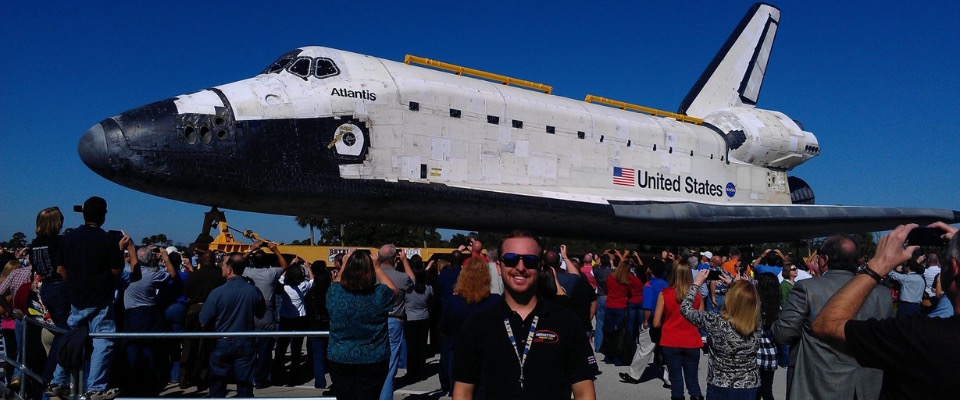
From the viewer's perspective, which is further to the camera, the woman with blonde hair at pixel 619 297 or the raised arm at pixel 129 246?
the woman with blonde hair at pixel 619 297

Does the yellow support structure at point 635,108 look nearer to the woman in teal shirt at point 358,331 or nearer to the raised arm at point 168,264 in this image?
the raised arm at point 168,264

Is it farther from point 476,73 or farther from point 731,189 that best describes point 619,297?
point 731,189

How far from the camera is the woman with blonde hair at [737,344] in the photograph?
13.2 feet

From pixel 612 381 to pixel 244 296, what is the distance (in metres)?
3.67

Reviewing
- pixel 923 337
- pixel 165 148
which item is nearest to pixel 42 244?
pixel 165 148

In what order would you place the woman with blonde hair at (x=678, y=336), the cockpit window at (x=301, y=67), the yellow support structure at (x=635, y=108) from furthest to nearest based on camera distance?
the yellow support structure at (x=635, y=108) < the cockpit window at (x=301, y=67) < the woman with blonde hair at (x=678, y=336)

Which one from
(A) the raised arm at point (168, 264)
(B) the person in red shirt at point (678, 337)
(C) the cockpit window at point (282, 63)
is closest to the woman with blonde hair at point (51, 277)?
(A) the raised arm at point (168, 264)

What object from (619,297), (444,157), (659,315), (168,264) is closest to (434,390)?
(659,315)

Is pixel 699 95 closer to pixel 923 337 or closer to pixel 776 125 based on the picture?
pixel 776 125

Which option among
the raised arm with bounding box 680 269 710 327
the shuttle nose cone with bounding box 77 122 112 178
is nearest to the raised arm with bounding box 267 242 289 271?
the shuttle nose cone with bounding box 77 122 112 178

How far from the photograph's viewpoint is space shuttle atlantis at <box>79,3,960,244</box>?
7480 mm

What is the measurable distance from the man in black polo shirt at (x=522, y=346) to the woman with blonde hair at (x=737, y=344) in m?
2.01

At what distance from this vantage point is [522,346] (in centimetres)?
226

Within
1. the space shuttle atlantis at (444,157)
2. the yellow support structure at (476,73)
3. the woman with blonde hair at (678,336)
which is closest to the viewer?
the woman with blonde hair at (678,336)
